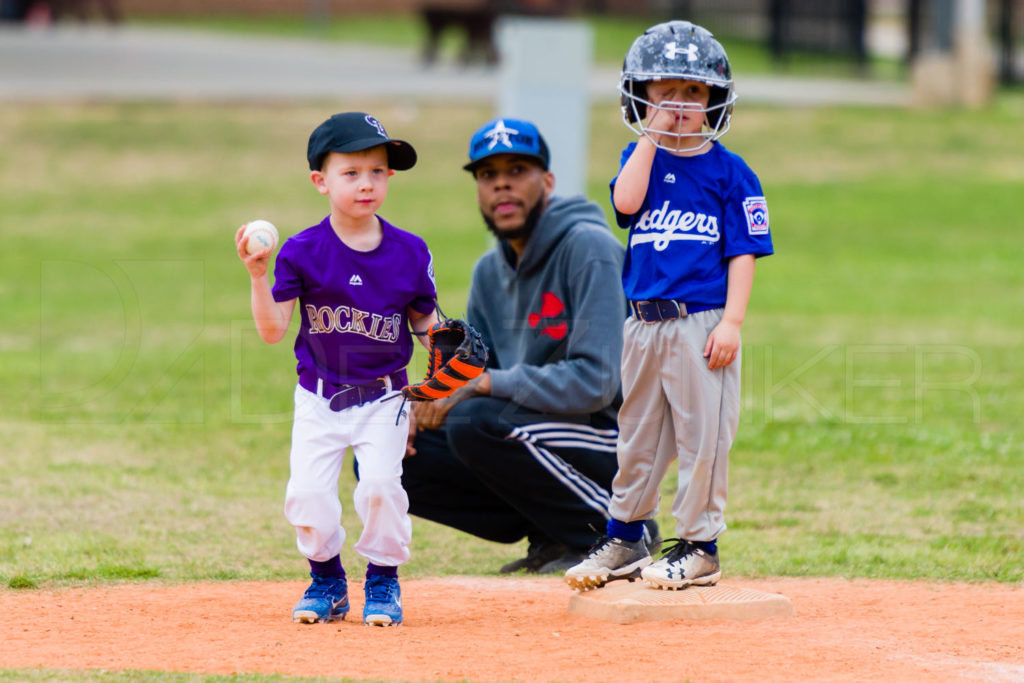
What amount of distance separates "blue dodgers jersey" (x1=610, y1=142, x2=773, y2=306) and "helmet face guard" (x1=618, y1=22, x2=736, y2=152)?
0.08 meters

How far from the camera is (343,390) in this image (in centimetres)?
450

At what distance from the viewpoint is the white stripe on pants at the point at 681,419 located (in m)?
4.47

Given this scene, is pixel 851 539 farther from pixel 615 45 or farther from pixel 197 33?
pixel 197 33

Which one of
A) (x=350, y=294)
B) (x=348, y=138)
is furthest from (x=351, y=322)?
(x=348, y=138)

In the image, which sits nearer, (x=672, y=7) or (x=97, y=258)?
(x=97, y=258)

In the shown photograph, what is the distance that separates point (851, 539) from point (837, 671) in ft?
7.36

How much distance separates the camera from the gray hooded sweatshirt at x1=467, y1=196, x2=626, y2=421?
17.4 ft

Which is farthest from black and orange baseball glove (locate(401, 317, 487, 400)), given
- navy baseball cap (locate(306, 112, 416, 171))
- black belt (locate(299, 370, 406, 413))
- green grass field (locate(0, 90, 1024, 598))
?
green grass field (locate(0, 90, 1024, 598))

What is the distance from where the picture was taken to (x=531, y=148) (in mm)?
5406

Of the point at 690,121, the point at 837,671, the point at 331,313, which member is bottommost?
the point at 837,671

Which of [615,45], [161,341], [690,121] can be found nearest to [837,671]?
[690,121]

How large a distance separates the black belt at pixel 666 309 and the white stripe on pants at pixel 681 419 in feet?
0.06

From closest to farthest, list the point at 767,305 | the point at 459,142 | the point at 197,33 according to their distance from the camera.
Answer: the point at 767,305
the point at 459,142
the point at 197,33

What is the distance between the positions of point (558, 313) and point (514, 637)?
1.59 m
